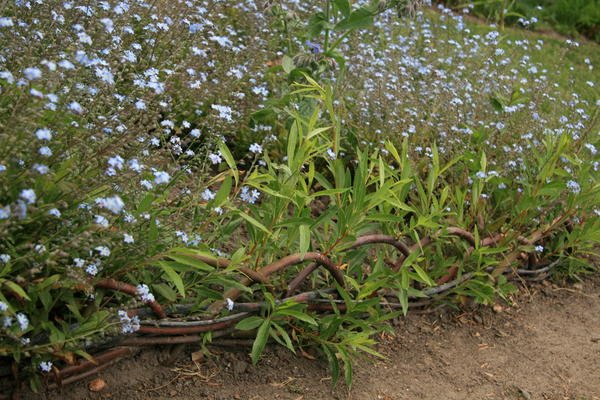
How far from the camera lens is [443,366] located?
3.35 m

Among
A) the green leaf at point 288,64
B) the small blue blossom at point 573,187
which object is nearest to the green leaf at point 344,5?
the green leaf at point 288,64

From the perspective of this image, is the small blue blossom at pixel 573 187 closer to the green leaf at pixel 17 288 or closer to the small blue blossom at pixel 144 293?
the small blue blossom at pixel 144 293

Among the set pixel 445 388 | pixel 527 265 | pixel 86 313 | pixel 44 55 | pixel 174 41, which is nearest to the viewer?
pixel 86 313

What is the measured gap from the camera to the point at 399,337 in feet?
11.4

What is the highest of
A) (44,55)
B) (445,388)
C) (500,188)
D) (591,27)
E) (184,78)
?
(44,55)

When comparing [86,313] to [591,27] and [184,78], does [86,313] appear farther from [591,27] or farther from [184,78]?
[591,27]

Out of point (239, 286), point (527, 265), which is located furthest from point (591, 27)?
point (239, 286)

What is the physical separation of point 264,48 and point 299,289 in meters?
2.22

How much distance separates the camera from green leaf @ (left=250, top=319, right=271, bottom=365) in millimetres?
2732

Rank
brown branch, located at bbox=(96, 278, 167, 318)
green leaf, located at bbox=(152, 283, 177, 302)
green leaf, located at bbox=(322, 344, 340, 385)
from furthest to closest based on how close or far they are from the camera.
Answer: green leaf, located at bbox=(322, 344, 340, 385), green leaf, located at bbox=(152, 283, 177, 302), brown branch, located at bbox=(96, 278, 167, 318)

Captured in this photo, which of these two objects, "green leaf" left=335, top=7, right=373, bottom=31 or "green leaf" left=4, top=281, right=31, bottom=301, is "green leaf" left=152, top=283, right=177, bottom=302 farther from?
"green leaf" left=335, top=7, right=373, bottom=31

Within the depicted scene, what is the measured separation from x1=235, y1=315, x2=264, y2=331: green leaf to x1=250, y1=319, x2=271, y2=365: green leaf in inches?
0.9

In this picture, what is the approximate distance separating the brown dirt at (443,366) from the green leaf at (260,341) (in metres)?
0.21

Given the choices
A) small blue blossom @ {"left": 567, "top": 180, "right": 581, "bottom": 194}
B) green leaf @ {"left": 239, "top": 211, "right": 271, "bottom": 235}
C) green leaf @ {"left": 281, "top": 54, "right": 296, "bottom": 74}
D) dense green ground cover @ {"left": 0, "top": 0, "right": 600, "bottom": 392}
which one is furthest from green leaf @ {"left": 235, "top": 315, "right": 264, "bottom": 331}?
small blue blossom @ {"left": 567, "top": 180, "right": 581, "bottom": 194}
